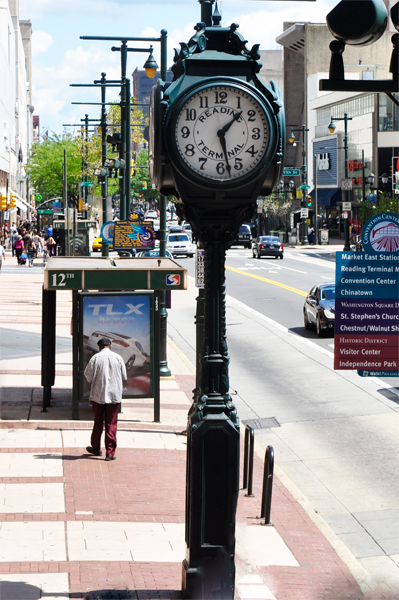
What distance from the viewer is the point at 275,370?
2098 cm

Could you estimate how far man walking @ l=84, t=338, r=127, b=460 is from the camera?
472 inches

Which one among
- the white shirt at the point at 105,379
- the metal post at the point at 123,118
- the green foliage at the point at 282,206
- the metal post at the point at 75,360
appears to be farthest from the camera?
the green foliage at the point at 282,206

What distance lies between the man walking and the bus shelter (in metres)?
2.28

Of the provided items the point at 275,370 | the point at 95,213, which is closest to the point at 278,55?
the point at 95,213

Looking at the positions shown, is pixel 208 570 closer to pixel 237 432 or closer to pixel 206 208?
pixel 237 432

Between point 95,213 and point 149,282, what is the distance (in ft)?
306

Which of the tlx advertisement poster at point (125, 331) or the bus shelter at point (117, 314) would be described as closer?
the bus shelter at point (117, 314)

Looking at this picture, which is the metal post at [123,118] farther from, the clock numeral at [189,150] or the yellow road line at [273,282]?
the clock numeral at [189,150]

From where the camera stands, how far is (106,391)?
12.0 meters

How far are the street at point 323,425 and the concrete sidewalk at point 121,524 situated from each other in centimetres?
51

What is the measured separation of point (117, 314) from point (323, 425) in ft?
13.8

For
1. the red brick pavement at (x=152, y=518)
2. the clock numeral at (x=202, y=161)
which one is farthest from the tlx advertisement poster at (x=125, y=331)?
the clock numeral at (x=202, y=161)

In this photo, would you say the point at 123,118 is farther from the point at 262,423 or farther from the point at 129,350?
the point at 262,423

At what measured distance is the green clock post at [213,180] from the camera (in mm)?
6207
